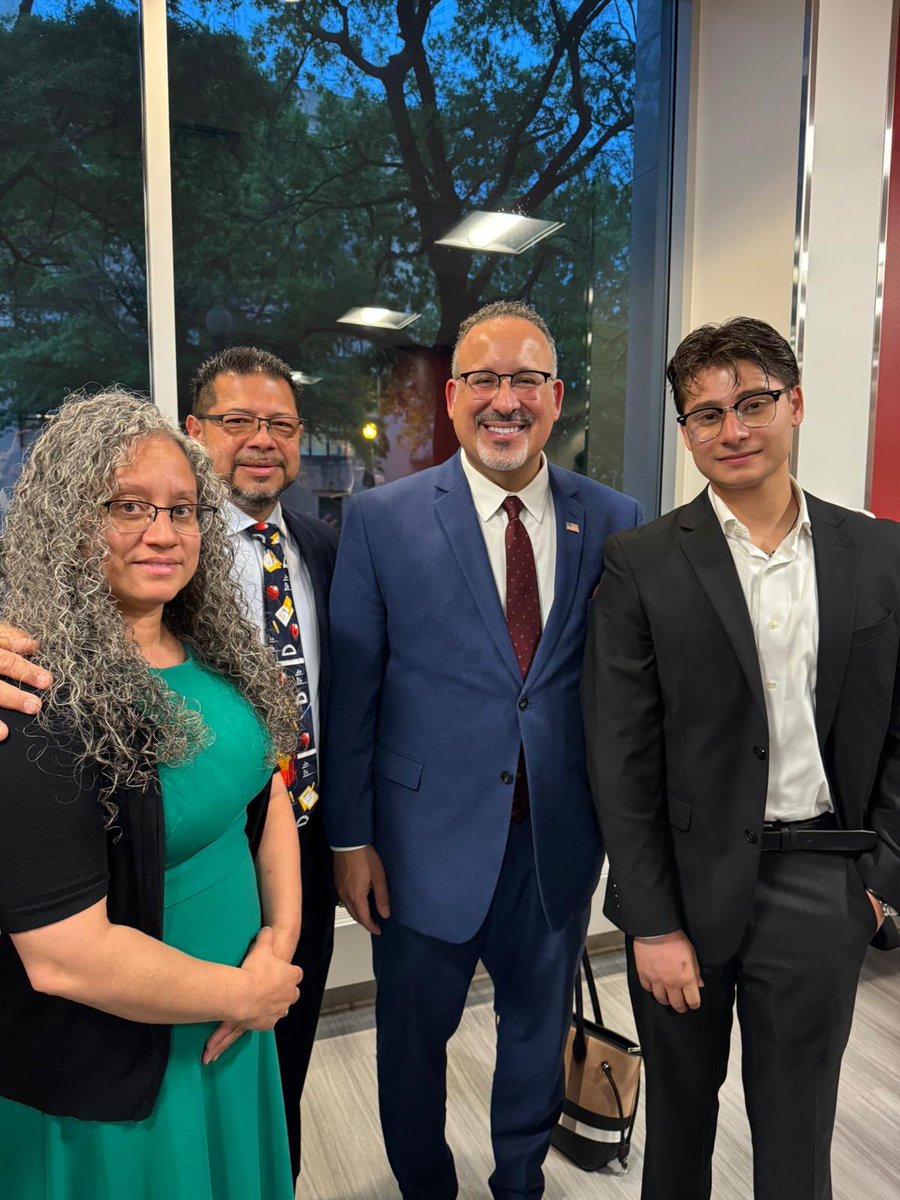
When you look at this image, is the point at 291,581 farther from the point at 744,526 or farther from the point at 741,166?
the point at 741,166

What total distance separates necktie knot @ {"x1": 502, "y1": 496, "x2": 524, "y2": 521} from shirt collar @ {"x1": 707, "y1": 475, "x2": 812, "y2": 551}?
1.35ft

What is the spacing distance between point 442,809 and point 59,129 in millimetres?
2230

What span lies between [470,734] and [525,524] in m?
0.48

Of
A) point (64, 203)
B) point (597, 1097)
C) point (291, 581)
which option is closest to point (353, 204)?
point (64, 203)

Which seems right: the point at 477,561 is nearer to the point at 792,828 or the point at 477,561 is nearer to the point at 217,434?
the point at 217,434

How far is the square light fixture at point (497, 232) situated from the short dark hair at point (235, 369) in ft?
4.34

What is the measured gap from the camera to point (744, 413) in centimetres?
152

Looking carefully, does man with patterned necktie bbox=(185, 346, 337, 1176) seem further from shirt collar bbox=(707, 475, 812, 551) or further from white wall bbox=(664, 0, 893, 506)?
white wall bbox=(664, 0, 893, 506)

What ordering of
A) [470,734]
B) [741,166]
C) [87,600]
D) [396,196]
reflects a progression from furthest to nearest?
[741,166], [396,196], [470,734], [87,600]

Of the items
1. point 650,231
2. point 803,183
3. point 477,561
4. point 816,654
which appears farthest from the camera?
point 650,231

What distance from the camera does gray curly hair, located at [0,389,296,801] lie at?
1.02m

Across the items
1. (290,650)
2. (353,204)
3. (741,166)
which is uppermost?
(741,166)

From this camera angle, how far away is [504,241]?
2.96 meters

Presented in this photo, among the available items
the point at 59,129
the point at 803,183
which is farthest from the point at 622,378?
the point at 59,129
